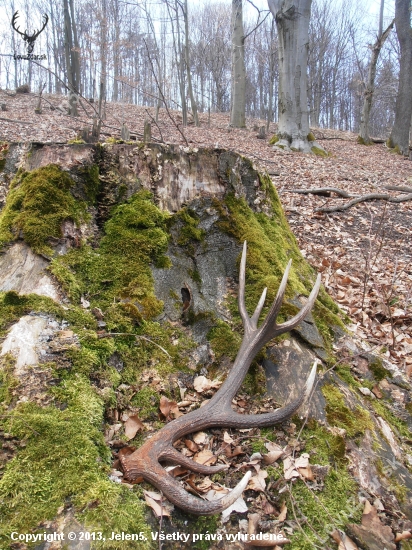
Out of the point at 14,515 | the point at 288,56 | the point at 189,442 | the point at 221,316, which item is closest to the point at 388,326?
the point at 221,316

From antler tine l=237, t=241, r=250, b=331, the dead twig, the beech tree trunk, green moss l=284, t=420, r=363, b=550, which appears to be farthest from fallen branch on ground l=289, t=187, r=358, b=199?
green moss l=284, t=420, r=363, b=550

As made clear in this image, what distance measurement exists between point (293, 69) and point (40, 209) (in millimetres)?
13601

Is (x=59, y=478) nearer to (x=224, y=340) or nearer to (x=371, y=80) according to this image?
(x=224, y=340)

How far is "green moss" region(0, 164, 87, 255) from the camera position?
2.66m

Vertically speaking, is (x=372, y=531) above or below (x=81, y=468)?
below

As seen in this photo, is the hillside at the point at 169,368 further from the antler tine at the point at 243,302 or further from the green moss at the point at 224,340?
the antler tine at the point at 243,302

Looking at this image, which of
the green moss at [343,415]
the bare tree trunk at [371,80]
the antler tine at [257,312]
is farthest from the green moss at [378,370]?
the bare tree trunk at [371,80]

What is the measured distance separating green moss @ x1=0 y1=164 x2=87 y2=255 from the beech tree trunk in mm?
12623

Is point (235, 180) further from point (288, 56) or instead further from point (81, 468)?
point (288, 56)

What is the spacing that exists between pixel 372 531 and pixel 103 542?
1.27 m

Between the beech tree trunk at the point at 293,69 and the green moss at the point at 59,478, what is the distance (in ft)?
45.8

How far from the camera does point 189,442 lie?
2.05 metres

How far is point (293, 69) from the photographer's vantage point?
13594 millimetres

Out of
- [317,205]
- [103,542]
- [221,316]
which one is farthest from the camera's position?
[317,205]
